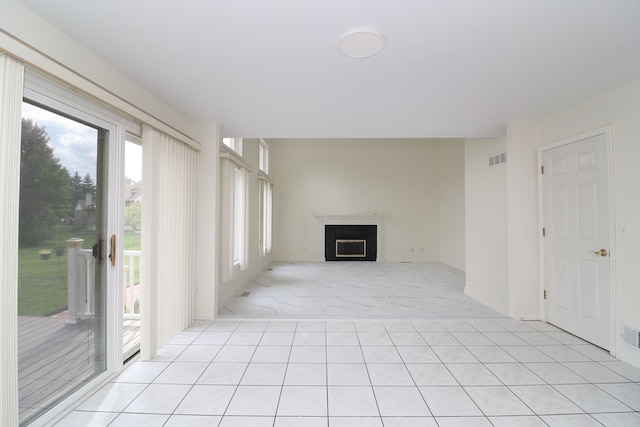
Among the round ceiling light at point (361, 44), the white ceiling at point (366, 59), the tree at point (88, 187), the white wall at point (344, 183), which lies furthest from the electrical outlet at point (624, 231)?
the white wall at point (344, 183)

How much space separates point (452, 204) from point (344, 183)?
2941 millimetres

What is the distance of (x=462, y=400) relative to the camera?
190cm

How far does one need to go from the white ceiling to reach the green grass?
52.4 inches

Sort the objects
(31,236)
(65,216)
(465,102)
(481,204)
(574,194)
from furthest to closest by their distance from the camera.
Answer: (481,204)
(574,194)
(465,102)
(65,216)
(31,236)

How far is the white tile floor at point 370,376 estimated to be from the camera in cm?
175

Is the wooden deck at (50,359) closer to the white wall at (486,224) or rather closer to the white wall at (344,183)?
the white wall at (486,224)

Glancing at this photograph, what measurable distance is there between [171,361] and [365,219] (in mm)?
6212

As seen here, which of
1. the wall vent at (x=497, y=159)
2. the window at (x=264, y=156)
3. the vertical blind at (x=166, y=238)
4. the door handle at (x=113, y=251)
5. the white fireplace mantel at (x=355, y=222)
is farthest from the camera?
the white fireplace mantel at (x=355, y=222)

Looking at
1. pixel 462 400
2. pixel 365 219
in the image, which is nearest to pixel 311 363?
pixel 462 400

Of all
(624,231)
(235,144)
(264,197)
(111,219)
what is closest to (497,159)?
(624,231)

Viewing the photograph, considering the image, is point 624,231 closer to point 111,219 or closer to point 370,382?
point 370,382

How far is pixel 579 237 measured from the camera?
9.49ft

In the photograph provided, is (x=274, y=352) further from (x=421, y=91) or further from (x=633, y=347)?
(x=633, y=347)

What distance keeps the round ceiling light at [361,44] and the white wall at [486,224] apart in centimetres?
272
